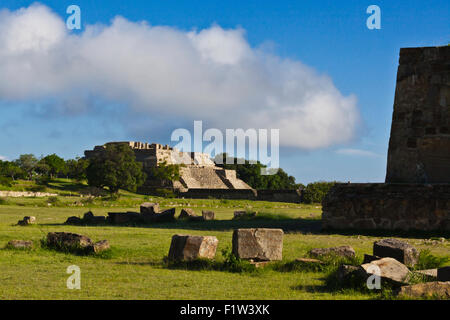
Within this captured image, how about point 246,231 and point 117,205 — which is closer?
point 246,231

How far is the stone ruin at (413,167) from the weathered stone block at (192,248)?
18.8 feet

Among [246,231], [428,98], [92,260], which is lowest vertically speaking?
[92,260]

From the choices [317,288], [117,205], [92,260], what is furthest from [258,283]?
[117,205]

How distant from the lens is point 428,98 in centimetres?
1416

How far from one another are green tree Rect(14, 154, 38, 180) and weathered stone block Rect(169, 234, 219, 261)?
8164cm

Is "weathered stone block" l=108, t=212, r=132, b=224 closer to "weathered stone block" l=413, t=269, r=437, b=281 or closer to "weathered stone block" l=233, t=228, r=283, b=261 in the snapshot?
"weathered stone block" l=233, t=228, r=283, b=261

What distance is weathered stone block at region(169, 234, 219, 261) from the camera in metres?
8.72

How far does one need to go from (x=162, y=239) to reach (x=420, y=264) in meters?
5.72

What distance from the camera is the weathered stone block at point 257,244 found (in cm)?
870

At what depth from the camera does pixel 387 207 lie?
13.2 metres

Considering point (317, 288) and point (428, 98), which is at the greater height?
point (428, 98)

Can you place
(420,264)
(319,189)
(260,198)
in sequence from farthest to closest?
(260,198)
(319,189)
(420,264)

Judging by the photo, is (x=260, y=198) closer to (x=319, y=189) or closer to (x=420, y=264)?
(x=319, y=189)

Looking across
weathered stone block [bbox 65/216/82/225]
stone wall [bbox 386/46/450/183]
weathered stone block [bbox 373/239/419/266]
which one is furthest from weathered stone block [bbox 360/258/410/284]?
weathered stone block [bbox 65/216/82/225]
